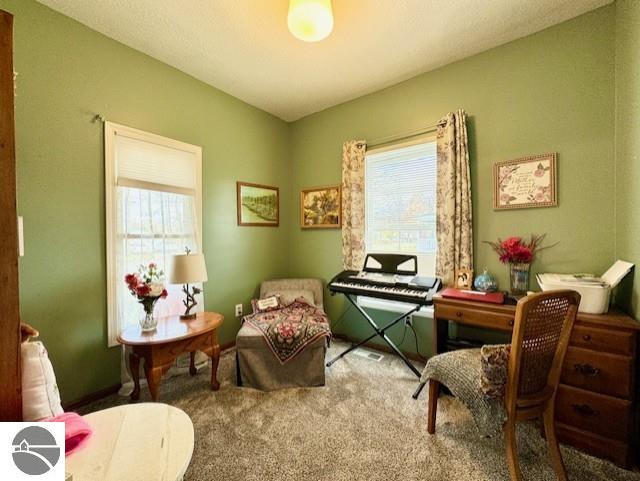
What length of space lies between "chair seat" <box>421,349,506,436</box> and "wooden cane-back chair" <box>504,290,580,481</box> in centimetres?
Result: 6

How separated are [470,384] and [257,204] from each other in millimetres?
2730

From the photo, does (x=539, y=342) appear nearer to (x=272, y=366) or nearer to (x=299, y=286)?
(x=272, y=366)

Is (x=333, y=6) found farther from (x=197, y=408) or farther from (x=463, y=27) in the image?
(x=197, y=408)

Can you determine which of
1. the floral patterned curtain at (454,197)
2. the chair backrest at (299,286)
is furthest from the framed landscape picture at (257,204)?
the floral patterned curtain at (454,197)

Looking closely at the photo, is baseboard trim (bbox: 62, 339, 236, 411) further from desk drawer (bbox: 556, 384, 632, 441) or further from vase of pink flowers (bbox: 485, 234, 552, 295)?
vase of pink flowers (bbox: 485, 234, 552, 295)

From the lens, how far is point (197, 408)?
1.95m

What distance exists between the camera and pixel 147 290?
1963 mm

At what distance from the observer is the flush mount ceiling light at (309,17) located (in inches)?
59.6

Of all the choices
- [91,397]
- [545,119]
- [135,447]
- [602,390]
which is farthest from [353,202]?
[91,397]

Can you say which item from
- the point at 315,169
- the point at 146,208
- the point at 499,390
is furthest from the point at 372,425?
the point at 315,169

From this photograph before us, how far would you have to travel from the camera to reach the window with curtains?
2.13 meters

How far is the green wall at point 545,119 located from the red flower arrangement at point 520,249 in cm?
7

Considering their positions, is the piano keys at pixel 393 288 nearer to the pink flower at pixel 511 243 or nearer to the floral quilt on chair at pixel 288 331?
the floral quilt on chair at pixel 288 331

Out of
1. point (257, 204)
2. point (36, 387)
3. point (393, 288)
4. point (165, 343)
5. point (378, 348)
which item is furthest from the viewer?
point (257, 204)
